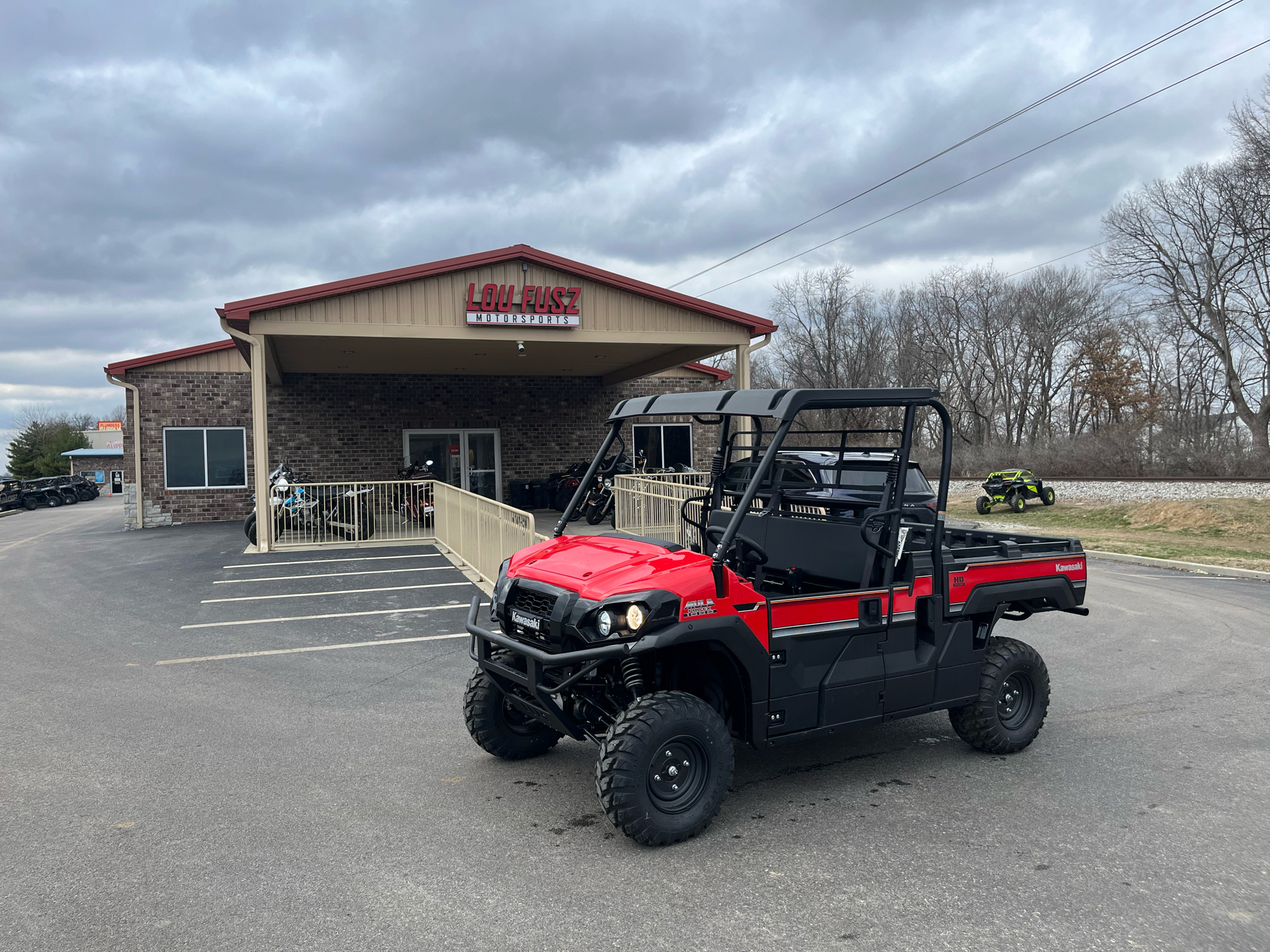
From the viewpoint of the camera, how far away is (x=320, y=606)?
10141 millimetres

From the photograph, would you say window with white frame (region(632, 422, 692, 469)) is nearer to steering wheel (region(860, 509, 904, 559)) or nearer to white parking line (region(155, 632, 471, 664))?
white parking line (region(155, 632, 471, 664))

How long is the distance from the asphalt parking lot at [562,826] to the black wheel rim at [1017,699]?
214 millimetres

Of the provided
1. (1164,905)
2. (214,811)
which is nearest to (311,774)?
(214,811)

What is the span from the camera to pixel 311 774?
4.90 metres

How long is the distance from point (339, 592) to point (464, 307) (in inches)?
246

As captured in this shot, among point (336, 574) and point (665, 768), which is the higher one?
point (665, 768)

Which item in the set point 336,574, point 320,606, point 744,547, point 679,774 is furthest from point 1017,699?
point 336,574

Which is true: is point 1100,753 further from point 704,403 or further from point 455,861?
point 455,861

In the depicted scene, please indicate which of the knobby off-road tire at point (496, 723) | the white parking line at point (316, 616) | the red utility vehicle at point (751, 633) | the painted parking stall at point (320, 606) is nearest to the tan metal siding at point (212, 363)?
the painted parking stall at point (320, 606)

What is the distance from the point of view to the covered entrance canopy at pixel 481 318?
1441 cm

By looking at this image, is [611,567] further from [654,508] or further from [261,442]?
[261,442]

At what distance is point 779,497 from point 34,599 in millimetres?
10096

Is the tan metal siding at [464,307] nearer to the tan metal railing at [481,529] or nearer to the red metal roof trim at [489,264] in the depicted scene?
the red metal roof trim at [489,264]

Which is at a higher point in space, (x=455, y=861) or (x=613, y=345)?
(x=613, y=345)
